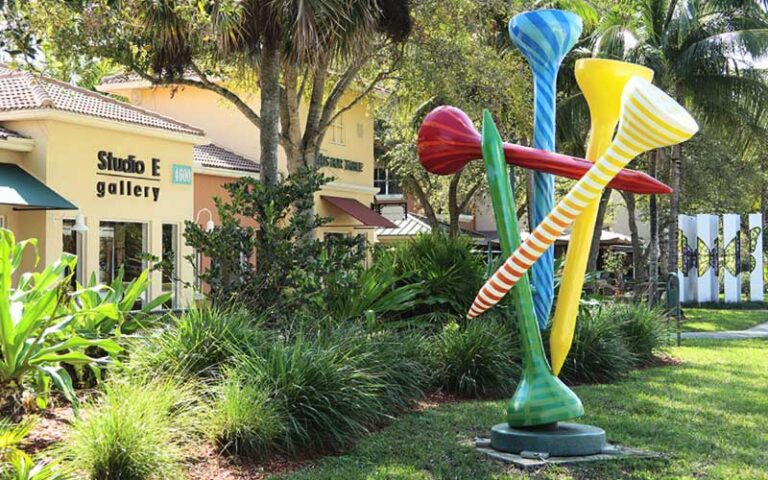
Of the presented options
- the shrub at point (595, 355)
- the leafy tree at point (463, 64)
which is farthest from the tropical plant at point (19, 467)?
the leafy tree at point (463, 64)

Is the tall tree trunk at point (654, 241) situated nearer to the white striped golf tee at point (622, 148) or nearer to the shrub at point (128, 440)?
the white striped golf tee at point (622, 148)

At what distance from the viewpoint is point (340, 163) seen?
96.5 feet

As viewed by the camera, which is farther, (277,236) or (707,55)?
(707,55)

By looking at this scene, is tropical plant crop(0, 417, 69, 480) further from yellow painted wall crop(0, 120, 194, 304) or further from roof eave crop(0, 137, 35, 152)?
roof eave crop(0, 137, 35, 152)

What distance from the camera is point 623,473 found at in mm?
6266

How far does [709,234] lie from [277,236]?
23.4 m

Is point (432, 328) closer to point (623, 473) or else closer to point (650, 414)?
point (650, 414)

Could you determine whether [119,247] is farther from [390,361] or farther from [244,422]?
[244,422]

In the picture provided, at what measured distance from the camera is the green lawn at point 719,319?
20.0 meters

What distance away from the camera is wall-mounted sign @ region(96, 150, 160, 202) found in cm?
2052

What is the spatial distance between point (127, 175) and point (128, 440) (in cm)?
1697

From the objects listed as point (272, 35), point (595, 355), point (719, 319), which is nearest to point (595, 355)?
point (595, 355)

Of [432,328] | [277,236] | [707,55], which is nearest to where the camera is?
[277,236]

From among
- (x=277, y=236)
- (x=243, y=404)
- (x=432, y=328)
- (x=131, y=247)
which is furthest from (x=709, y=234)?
(x=243, y=404)
